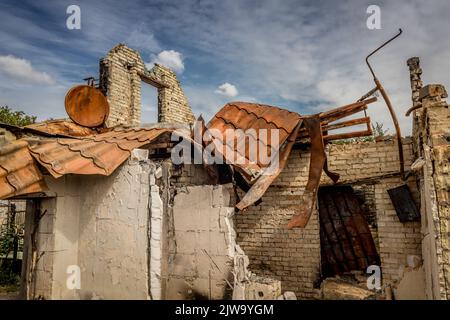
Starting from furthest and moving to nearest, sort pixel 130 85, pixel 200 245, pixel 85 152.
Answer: pixel 130 85 → pixel 200 245 → pixel 85 152

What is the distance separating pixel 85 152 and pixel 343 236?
5773 mm

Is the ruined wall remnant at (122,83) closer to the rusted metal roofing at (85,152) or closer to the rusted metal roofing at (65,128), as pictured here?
the rusted metal roofing at (65,128)

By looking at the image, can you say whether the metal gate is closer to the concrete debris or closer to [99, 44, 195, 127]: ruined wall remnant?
the concrete debris

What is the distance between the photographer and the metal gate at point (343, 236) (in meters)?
6.76

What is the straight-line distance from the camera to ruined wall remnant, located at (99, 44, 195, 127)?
29.7ft

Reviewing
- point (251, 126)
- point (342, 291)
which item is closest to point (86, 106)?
point (251, 126)

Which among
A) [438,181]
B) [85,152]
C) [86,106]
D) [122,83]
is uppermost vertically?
[122,83]

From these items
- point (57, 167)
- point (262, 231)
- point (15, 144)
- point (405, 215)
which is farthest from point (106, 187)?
point (405, 215)

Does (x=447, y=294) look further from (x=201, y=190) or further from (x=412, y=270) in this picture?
(x=201, y=190)

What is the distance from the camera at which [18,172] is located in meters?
3.90

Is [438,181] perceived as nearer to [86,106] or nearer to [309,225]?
[309,225]

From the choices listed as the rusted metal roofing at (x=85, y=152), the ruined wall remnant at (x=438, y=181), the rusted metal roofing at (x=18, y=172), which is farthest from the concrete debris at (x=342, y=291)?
the rusted metal roofing at (x=18, y=172)

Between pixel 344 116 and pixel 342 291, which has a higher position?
pixel 344 116

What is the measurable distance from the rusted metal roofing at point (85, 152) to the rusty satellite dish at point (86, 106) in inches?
57.1
